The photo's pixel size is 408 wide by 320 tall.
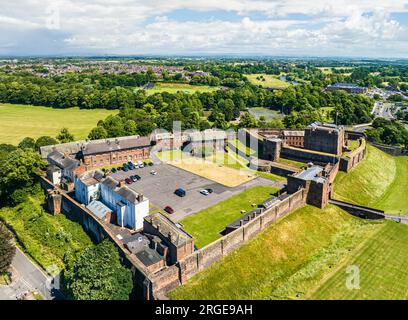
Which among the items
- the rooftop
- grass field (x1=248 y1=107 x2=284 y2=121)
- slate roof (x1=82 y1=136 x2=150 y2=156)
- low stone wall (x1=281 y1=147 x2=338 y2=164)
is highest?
grass field (x1=248 y1=107 x2=284 y2=121)

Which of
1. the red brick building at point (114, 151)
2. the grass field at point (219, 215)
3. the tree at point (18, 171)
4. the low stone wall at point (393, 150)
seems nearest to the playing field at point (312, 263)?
the grass field at point (219, 215)

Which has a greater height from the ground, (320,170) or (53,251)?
(320,170)

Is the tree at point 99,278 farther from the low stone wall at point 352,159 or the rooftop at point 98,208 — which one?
the low stone wall at point 352,159

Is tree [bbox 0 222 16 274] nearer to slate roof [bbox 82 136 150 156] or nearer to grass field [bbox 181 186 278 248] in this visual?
grass field [bbox 181 186 278 248]

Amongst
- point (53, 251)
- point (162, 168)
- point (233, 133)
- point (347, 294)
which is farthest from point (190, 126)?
point (347, 294)

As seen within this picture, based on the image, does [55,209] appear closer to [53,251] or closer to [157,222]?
[53,251]

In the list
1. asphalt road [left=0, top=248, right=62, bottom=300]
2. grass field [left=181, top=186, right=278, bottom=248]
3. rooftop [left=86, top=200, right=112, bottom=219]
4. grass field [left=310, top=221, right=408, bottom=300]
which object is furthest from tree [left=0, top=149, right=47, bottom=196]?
grass field [left=310, top=221, right=408, bottom=300]
